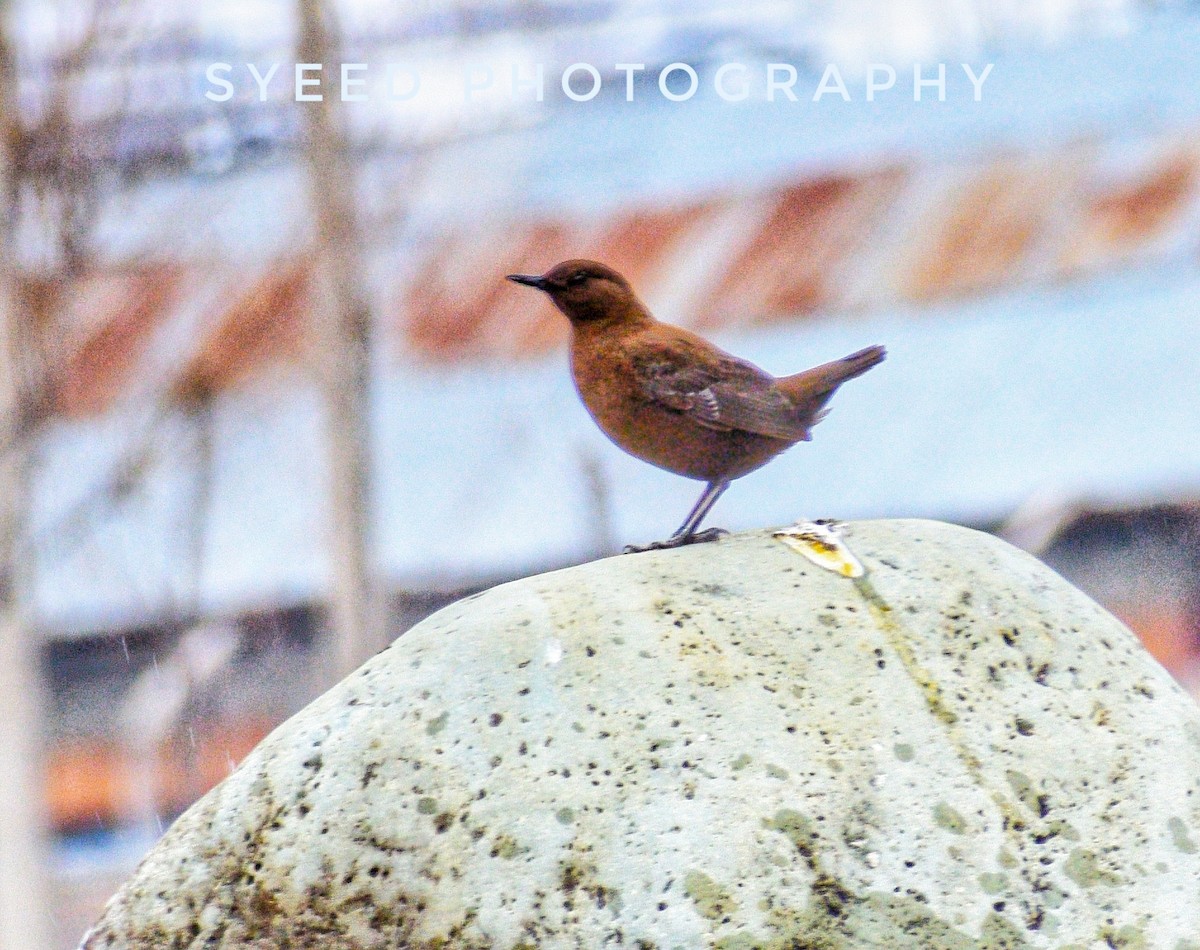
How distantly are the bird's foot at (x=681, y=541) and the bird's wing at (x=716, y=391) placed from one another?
0.58 feet

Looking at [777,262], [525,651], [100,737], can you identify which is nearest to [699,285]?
[777,262]

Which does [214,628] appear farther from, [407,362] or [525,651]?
[525,651]

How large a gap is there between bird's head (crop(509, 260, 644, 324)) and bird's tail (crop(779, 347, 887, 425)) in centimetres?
30

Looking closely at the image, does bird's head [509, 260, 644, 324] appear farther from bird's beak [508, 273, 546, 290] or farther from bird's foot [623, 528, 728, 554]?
bird's foot [623, 528, 728, 554]

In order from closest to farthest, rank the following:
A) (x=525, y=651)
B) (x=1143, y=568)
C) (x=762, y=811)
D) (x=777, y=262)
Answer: (x=762, y=811) → (x=525, y=651) → (x=1143, y=568) → (x=777, y=262)

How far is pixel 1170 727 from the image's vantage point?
2.21m

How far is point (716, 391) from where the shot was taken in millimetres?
2582

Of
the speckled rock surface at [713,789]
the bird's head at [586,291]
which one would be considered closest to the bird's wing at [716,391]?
the bird's head at [586,291]

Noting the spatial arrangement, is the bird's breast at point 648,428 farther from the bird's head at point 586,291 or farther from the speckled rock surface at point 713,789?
the speckled rock surface at point 713,789

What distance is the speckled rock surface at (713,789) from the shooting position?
2.00m

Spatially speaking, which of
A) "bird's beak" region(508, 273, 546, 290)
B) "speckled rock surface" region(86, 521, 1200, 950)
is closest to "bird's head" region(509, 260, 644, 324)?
"bird's beak" region(508, 273, 546, 290)

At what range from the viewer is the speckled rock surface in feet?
6.55

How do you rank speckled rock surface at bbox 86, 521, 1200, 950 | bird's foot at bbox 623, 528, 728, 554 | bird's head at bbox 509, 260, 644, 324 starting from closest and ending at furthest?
speckled rock surface at bbox 86, 521, 1200, 950 < bird's foot at bbox 623, 528, 728, 554 < bird's head at bbox 509, 260, 644, 324

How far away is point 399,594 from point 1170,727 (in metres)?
3.58
